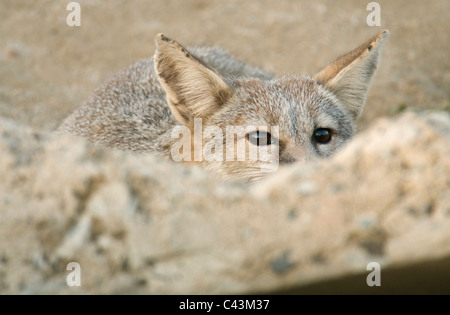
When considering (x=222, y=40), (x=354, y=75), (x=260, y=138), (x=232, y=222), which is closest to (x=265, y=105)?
(x=260, y=138)

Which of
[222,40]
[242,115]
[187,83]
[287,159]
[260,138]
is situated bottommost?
[287,159]

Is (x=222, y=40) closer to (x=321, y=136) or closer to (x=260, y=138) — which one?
(x=321, y=136)

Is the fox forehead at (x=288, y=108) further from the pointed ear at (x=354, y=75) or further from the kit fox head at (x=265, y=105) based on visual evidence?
the pointed ear at (x=354, y=75)

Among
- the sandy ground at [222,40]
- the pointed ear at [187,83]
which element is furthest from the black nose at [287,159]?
the sandy ground at [222,40]

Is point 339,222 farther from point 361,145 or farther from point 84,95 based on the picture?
point 84,95

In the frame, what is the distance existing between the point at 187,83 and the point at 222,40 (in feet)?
16.0

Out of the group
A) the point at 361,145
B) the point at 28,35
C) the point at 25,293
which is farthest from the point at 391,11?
the point at 25,293

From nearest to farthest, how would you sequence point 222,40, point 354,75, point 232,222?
point 232,222 → point 354,75 → point 222,40

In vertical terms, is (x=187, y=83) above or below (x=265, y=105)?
above

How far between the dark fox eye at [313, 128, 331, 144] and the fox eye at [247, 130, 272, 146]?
0.43 metres

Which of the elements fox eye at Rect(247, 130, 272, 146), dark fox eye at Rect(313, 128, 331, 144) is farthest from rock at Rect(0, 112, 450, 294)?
dark fox eye at Rect(313, 128, 331, 144)

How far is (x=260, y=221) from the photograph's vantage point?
243 cm

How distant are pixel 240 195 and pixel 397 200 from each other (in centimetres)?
68

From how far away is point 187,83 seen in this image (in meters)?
4.62
